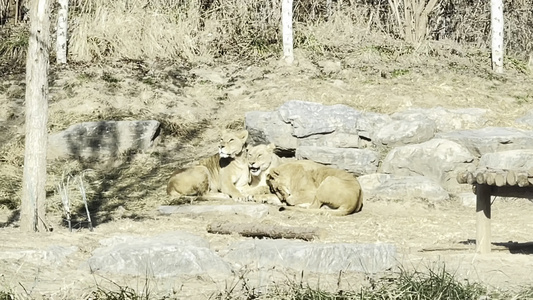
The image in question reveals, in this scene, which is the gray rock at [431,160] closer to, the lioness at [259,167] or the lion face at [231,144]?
the lioness at [259,167]

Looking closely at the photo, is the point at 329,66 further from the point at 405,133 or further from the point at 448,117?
the point at 405,133

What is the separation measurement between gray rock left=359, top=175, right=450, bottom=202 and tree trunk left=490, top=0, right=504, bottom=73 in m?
7.15

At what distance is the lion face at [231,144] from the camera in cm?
1405

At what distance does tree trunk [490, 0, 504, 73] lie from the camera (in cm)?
1983

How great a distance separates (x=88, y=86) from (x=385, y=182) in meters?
7.45

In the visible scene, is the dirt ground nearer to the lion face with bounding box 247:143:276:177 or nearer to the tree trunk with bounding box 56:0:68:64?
the tree trunk with bounding box 56:0:68:64

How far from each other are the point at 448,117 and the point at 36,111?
8481mm

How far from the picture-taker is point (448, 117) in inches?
634

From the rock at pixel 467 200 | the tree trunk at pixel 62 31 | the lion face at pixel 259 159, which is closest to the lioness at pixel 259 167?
the lion face at pixel 259 159

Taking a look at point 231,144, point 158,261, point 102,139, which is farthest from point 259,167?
point 158,261

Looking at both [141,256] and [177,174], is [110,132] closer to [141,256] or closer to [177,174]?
[177,174]

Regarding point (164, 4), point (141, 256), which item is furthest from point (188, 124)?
point (141, 256)

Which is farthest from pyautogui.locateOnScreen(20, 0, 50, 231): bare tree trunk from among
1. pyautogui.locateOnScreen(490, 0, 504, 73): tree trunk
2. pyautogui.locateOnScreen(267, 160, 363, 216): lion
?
pyautogui.locateOnScreen(490, 0, 504, 73): tree trunk

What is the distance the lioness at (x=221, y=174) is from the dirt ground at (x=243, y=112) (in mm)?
424
